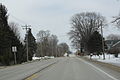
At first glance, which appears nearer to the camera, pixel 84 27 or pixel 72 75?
pixel 72 75

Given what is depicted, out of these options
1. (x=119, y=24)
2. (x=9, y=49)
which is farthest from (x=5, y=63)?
(x=119, y=24)

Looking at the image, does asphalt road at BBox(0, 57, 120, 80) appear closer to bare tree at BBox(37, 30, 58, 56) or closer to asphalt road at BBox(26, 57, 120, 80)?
asphalt road at BBox(26, 57, 120, 80)

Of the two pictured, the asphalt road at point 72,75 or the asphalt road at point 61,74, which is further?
the asphalt road at point 61,74

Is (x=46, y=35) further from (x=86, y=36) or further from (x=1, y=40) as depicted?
(x=1, y=40)

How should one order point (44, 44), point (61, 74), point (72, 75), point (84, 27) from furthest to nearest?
point (44, 44)
point (84, 27)
point (61, 74)
point (72, 75)

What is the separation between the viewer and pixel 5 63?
48.3 meters

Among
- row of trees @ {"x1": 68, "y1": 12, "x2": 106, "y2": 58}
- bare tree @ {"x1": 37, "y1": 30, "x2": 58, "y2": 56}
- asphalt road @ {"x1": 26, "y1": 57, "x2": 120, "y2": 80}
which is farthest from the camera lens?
bare tree @ {"x1": 37, "y1": 30, "x2": 58, "y2": 56}

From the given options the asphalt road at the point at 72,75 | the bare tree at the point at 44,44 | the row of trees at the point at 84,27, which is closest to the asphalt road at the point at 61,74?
the asphalt road at the point at 72,75

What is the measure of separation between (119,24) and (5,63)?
23.8 meters

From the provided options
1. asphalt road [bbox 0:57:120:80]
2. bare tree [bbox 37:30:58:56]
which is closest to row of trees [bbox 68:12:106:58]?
bare tree [bbox 37:30:58:56]

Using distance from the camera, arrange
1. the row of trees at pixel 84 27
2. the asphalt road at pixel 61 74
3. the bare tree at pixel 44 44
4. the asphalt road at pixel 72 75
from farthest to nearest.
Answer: the bare tree at pixel 44 44
the row of trees at pixel 84 27
the asphalt road at pixel 61 74
the asphalt road at pixel 72 75

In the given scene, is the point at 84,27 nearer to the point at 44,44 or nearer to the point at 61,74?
the point at 44,44

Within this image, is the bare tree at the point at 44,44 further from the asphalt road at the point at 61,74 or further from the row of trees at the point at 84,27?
the asphalt road at the point at 61,74

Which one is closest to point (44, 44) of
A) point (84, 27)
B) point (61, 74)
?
point (84, 27)
